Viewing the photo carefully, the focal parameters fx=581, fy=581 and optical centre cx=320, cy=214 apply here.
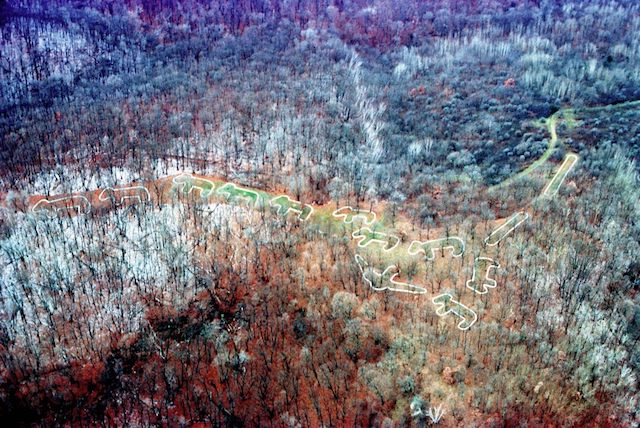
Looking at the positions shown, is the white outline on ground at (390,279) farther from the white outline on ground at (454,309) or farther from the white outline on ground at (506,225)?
the white outline on ground at (506,225)

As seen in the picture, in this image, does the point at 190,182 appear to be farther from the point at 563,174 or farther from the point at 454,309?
the point at 563,174

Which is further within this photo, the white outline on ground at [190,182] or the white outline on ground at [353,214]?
the white outline on ground at [190,182]

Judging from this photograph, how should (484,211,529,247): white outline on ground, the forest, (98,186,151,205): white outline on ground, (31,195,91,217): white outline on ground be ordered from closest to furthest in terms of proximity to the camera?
the forest → (484,211,529,247): white outline on ground → (31,195,91,217): white outline on ground → (98,186,151,205): white outline on ground

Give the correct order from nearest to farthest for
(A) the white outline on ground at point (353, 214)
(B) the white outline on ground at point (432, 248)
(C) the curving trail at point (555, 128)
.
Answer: (B) the white outline on ground at point (432, 248), (A) the white outline on ground at point (353, 214), (C) the curving trail at point (555, 128)

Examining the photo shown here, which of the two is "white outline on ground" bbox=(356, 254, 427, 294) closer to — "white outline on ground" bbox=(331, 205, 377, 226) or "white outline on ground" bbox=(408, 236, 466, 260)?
"white outline on ground" bbox=(408, 236, 466, 260)

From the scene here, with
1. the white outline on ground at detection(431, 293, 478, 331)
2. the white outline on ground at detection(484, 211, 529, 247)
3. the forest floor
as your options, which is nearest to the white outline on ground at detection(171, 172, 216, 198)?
the forest floor

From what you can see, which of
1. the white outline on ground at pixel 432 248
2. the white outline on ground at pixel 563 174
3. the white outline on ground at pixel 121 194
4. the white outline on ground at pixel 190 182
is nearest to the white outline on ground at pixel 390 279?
the white outline on ground at pixel 432 248

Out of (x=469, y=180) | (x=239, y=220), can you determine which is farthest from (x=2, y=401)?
(x=469, y=180)

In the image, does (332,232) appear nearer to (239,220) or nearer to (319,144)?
(239,220)
